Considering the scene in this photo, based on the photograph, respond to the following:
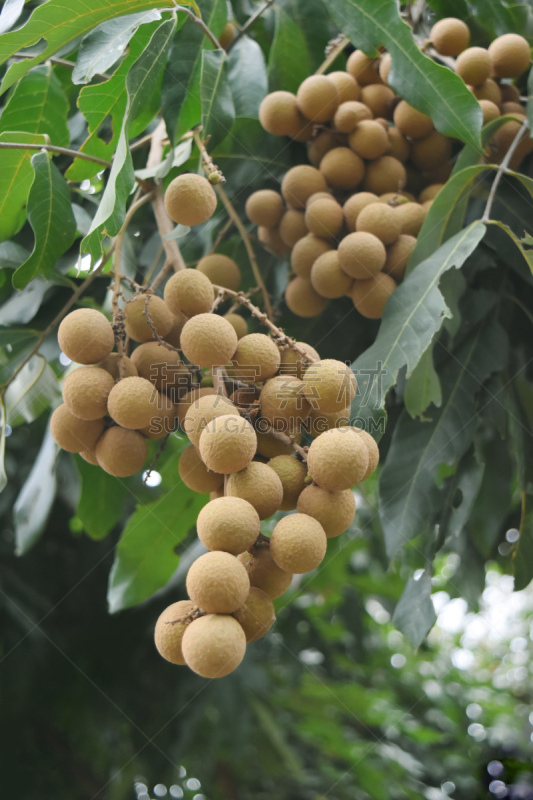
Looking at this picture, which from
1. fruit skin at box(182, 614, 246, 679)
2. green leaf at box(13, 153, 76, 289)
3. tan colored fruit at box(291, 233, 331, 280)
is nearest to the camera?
fruit skin at box(182, 614, 246, 679)

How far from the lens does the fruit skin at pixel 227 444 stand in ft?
1.85

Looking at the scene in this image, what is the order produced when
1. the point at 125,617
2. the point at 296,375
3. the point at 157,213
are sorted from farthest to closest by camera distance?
1. the point at 125,617
2. the point at 157,213
3. the point at 296,375

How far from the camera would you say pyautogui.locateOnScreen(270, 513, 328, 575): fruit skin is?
553 mm

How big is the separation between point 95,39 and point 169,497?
0.61m

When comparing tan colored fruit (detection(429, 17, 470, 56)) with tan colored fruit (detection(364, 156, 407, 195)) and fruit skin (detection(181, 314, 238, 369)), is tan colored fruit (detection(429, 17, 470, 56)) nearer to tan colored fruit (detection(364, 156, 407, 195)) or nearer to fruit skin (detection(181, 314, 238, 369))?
tan colored fruit (detection(364, 156, 407, 195))

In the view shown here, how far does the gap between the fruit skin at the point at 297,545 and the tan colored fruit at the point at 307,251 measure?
1.56ft

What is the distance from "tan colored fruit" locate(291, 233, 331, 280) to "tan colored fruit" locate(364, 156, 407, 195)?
4.5 inches

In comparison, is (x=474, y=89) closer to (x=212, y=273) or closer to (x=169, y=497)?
(x=212, y=273)

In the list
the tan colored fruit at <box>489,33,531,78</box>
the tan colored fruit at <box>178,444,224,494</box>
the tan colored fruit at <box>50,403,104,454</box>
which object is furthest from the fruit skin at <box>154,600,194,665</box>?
the tan colored fruit at <box>489,33,531,78</box>

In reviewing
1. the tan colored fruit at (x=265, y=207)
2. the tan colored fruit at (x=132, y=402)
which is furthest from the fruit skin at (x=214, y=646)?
the tan colored fruit at (x=265, y=207)

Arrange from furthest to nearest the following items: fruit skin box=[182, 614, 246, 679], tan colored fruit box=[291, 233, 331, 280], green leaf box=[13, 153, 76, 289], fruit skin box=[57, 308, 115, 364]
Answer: tan colored fruit box=[291, 233, 331, 280]
green leaf box=[13, 153, 76, 289]
fruit skin box=[57, 308, 115, 364]
fruit skin box=[182, 614, 246, 679]

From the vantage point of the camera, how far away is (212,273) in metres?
0.95

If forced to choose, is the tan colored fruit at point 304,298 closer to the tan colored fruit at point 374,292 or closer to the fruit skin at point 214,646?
the tan colored fruit at point 374,292

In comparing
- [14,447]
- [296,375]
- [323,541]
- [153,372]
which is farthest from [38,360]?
[14,447]
